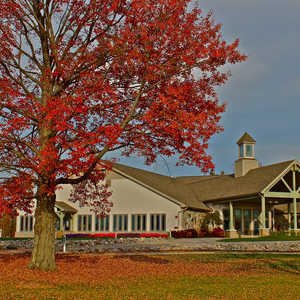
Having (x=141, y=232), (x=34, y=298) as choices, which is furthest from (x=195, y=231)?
(x=34, y=298)

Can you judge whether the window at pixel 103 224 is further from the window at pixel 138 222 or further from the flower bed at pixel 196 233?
the flower bed at pixel 196 233

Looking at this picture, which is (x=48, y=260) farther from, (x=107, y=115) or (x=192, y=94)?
(x=192, y=94)

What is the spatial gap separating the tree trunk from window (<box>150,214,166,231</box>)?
20147 mm

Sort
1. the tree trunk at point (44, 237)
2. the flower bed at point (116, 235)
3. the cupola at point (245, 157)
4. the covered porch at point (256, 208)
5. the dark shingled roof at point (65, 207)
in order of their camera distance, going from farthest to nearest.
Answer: the cupola at point (245, 157) → the dark shingled roof at point (65, 207) → the covered porch at point (256, 208) → the flower bed at point (116, 235) → the tree trunk at point (44, 237)

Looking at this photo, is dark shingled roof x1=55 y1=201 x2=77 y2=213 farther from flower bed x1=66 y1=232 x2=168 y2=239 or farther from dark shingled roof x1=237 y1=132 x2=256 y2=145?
dark shingled roof x1=237 y1=132 x2=256 y2=145

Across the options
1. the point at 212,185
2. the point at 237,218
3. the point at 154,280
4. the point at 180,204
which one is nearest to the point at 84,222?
the point at 180,204

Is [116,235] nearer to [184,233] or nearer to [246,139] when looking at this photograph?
[184,233]

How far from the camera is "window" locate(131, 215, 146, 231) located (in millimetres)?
33438

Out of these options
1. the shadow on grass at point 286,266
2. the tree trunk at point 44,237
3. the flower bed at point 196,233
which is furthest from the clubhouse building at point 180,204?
the tree trunk at point 44,237

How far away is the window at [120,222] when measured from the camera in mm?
33844

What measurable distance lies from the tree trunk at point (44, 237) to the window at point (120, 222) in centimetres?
2073

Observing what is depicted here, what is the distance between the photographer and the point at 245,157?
39.3m

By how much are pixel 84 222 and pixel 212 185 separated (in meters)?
12.5

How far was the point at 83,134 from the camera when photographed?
11.9 metres
